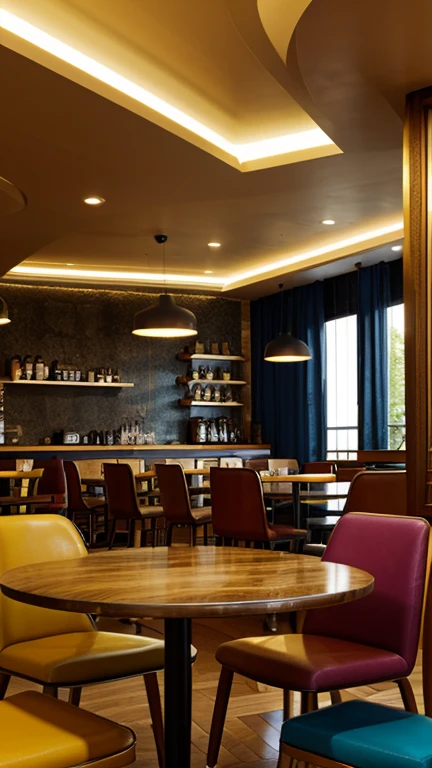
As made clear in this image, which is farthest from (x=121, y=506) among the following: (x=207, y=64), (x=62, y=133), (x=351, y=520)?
(x=351, y=520)

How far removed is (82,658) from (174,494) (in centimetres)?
383

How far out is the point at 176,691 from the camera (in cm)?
201

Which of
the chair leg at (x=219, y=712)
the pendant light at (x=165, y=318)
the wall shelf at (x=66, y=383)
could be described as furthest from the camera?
the wall shelf at (x=66, y=383)

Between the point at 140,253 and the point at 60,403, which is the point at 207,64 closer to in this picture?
the point at 140,253

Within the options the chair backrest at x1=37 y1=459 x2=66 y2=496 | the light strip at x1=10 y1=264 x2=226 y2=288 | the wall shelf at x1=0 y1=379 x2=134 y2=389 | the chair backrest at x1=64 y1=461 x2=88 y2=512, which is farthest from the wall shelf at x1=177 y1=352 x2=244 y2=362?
the chair backrest at x1=37 y1=459 x2=66 y2=496

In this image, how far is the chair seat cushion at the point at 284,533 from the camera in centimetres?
513

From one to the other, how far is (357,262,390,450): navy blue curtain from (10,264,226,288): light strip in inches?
92.1

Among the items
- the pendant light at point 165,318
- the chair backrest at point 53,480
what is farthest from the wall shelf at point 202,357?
the pendant light at point 165,318

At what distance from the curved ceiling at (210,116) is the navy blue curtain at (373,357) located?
64 cm

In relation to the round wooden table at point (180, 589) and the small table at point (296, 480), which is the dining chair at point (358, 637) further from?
the small table at point (296, 480)

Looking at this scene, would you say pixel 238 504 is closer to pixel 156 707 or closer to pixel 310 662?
pixel 156 707

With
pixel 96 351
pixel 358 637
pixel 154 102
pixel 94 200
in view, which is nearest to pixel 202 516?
pixel 94 200

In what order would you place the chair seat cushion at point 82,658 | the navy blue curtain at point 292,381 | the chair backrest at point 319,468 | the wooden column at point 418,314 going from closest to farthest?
the chair seat cushion at point 82,658, the wooden column at point 418,314, the chair backrest at point 319,468, the navy blue curtain at point 292,381

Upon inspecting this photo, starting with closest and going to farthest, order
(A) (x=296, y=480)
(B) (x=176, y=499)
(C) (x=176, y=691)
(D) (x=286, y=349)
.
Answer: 1. (C) (x=176, y=691)
2. (A) (x=296, y=480)
3. (B) (x=176, y=499)
4. (D) (x=286, y=349)
